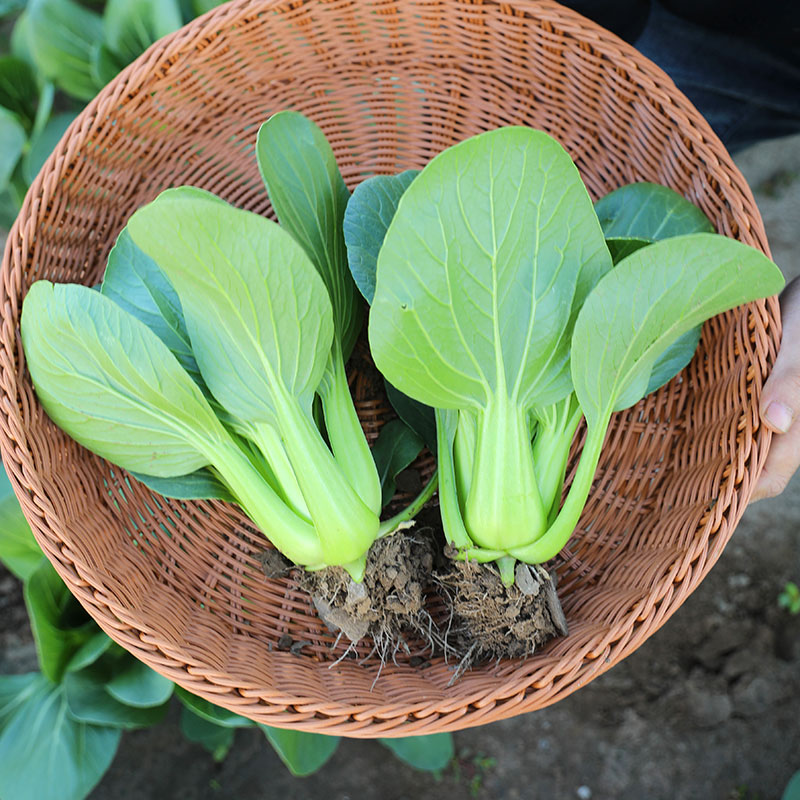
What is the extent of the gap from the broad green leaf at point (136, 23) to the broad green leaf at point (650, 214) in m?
0.98

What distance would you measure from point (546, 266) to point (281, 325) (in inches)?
13.7

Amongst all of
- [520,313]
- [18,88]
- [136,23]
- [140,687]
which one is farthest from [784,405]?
[18,88]

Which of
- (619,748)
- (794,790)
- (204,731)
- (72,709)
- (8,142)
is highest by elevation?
(8,142)

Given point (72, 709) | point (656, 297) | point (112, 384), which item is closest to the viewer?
point (656, 297)

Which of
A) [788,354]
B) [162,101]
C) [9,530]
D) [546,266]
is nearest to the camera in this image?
[546,266]

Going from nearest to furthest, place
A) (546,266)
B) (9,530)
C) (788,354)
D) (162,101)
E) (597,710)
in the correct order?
(546,266)
(788,354)
(162,101)
(9,530)
(597,710)

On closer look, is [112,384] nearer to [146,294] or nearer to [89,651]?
[146,294]

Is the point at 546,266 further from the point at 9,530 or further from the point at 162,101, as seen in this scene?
the point at 9,530

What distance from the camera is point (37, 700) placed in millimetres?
1423

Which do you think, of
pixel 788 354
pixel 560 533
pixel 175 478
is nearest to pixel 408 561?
pixel 560 533

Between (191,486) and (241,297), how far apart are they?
1.16ft

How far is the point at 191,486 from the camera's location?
107 cm

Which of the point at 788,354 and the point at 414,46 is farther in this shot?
the point at 414,46

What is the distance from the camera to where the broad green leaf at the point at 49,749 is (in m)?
1.30
